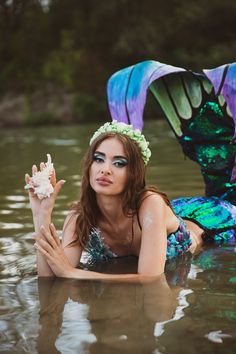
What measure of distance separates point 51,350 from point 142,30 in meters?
28.7

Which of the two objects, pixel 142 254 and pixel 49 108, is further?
pixel 49 108

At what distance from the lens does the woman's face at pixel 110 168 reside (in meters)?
3.24

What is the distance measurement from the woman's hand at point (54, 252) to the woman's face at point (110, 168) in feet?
1.16

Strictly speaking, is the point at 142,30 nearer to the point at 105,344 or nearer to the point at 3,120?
the point at 3,120

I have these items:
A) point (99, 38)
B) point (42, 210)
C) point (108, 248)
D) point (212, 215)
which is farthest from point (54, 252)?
point (99, 38)

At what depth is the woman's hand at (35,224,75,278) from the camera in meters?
3.12

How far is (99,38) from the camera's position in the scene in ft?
101

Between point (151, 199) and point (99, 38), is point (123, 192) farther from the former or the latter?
point (99, 38)

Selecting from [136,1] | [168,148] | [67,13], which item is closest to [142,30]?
[136,1]

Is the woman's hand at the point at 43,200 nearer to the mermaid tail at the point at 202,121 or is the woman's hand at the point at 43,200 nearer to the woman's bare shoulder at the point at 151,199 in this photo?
the woman's bare shoulder at the point at 151,199

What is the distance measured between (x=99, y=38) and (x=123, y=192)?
28.3 meters

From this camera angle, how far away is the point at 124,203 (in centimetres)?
336

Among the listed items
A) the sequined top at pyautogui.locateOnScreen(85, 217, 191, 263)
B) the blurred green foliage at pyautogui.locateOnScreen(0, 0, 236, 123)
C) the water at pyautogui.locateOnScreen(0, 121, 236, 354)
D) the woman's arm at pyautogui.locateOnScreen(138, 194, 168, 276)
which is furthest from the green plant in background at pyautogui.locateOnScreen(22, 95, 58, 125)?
the woman's arm at pyautogui.locateOnScreen(138, 194, 168, 276)

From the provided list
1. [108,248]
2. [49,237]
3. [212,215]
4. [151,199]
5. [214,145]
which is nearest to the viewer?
[49,237]
